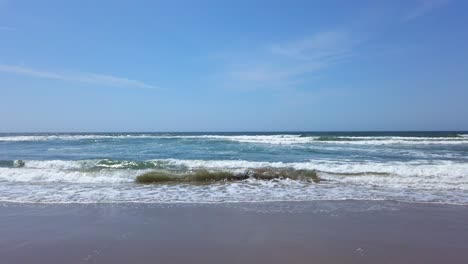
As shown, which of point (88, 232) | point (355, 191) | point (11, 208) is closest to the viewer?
point (88, 232)

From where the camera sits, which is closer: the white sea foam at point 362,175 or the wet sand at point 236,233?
the wet sand at point 236,233

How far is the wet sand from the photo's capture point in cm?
436

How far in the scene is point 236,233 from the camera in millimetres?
5324

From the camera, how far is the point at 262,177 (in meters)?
11.2

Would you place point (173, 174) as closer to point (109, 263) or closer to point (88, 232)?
point (88, 232)

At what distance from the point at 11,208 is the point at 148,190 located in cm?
311

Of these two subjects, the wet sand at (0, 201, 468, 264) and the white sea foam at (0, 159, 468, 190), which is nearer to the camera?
the wet sand at (0, 201, 468, 264)

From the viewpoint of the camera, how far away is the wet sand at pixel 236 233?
4.36 meters

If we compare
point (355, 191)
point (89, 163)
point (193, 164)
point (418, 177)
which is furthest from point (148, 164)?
point (418, 177)

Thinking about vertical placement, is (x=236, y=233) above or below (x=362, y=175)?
below

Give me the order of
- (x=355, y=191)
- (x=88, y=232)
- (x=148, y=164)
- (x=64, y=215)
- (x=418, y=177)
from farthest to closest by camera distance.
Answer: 1. (x=148, y=164)
2. (x=418, y=177)
3. (x=355, y=191)
4. (x=64, y=215)
5. (x=88, y=232)

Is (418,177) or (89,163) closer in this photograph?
(418,177)

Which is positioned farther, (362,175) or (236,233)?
(362,175)

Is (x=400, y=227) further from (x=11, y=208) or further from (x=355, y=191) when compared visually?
(x=11, y=208)
